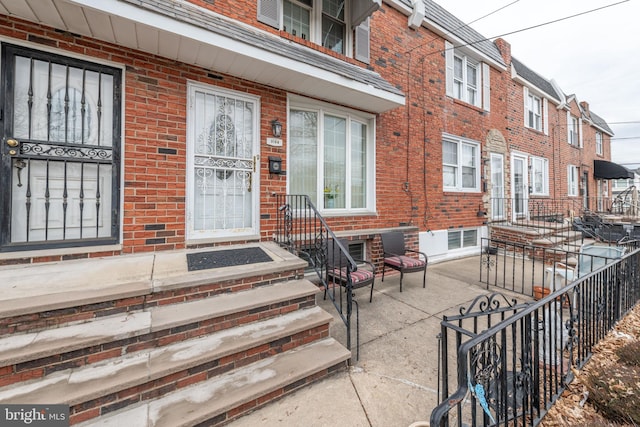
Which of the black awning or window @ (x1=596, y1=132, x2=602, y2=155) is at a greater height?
window @ (x1=596, y1=132, x2=602, y2=155)

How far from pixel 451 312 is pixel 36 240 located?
565 centimetres

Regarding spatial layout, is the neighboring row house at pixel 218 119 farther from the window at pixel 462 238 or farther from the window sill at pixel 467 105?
the window sill at pixel 467 105

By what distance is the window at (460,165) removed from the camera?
24.7 feet

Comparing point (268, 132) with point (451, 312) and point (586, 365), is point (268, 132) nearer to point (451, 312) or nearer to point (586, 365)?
point (451, 312)

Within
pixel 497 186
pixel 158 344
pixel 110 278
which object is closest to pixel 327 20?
pixel 110 278

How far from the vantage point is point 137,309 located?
237 centimetres

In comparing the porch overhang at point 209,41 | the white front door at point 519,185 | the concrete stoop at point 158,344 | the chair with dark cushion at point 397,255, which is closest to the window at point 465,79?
the white front door at point 519,185

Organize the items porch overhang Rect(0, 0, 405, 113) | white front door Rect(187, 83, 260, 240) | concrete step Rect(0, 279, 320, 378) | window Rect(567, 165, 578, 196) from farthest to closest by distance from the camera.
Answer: window Rect(567, 165, 578, 196) < white front door Rect(187, 83, 260, 240) < porch overhang Rect(0, 0, 405, 113) < concrete step Rect(0, 279, 320, 378)

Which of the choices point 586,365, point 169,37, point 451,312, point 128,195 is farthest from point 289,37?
point 586,365

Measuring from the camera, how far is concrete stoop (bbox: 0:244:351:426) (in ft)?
5.93

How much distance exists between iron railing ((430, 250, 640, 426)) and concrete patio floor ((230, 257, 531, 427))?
233mm

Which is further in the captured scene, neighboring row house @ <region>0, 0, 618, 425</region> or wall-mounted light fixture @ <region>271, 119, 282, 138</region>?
wall-mounted light fixture @ <region>271, 119, 282, 138</region>

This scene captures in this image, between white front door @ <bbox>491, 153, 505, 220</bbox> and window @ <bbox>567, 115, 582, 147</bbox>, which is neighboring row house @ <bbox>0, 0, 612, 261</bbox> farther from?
window @ <bbox>567, 115, 582, 147</bbox>

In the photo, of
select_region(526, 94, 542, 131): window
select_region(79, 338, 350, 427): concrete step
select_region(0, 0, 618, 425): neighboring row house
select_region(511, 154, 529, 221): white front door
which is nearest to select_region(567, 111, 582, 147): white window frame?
select_region(526, 94, 542, 131): window
